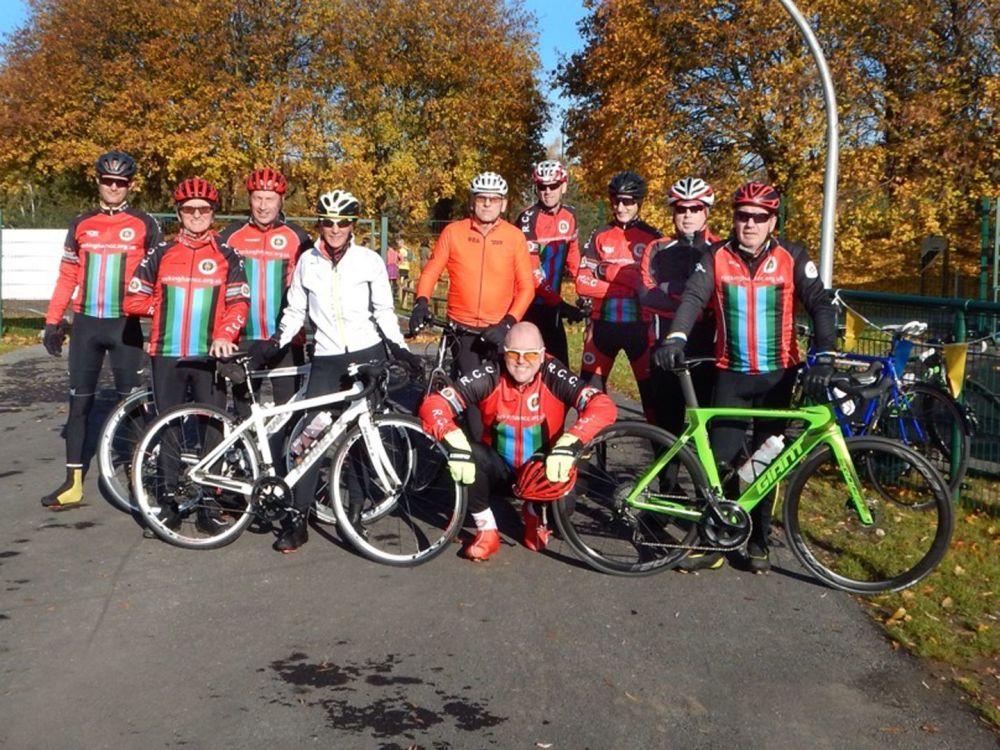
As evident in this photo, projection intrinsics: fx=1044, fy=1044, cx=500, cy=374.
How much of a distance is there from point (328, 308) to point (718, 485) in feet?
7.83

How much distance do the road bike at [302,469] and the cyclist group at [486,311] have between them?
0.15 m

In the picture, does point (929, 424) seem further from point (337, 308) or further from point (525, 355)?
point (337, 308)

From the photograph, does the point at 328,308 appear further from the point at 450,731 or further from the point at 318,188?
the point at 318,188

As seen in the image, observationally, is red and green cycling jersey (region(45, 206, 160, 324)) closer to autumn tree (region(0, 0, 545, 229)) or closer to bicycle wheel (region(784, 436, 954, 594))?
bicycle wheel (region(784, 436, 954, 594))

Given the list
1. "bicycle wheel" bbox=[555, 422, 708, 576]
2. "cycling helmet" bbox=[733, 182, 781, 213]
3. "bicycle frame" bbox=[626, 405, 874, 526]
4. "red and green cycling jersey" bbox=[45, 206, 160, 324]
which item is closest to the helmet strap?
"red and green cycling jersey" bbox=[45, 206, 160, 324]

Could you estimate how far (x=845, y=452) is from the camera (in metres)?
5.19

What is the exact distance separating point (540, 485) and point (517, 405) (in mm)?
468

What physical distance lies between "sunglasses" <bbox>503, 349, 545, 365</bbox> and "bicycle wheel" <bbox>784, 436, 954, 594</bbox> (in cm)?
144

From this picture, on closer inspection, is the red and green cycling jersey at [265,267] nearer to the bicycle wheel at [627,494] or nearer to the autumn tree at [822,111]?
the bicycle wheel at [627,494]

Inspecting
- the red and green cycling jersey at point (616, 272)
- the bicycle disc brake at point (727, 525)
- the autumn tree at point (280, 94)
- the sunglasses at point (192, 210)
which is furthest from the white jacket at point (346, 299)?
the autumn tree at point (280, 94)

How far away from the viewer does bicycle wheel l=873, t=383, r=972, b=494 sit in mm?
7047

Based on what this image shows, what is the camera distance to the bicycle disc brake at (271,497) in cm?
578

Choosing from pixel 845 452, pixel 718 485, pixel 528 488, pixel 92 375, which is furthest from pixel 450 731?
pixel 92 375

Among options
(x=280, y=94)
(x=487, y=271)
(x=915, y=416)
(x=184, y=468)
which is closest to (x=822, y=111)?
(x=280, y=94)
